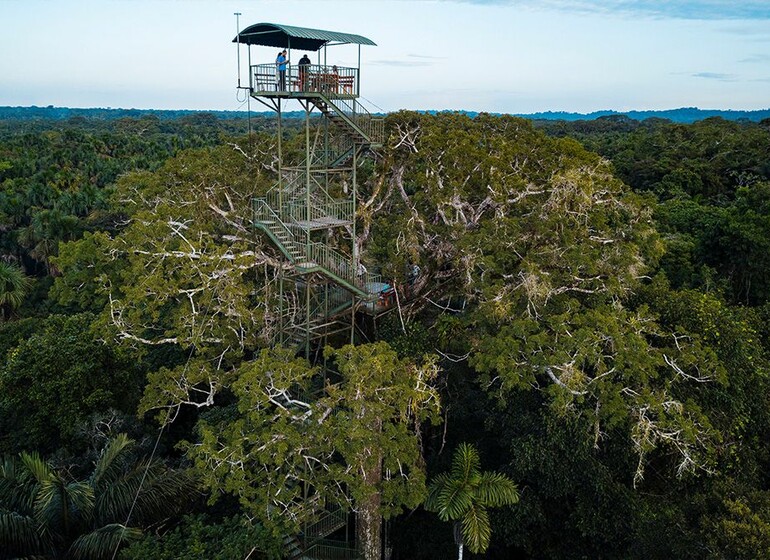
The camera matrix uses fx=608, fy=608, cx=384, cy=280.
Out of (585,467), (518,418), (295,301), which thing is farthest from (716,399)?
(295,301)

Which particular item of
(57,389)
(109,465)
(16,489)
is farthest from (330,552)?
(57,389)

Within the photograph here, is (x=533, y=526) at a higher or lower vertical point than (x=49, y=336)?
lower

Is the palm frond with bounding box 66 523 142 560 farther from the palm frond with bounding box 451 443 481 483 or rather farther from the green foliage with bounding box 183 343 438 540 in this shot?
the palm frond with bounding box 451 443 481 483

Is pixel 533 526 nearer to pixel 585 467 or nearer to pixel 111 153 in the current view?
pixel 585 467

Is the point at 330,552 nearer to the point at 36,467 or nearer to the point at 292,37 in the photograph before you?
the point at 36,467

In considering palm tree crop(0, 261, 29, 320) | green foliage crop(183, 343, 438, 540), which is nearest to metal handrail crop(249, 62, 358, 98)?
green foliage crop(183, 343, 438, 540)
